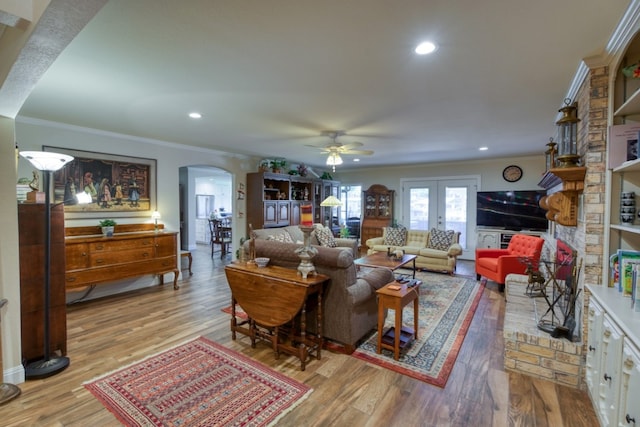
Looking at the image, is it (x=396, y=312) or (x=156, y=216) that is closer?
(x=396, y=312)

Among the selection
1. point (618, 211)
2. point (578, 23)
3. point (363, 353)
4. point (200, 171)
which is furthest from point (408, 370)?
point (200, 171)

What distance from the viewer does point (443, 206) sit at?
7152 mm

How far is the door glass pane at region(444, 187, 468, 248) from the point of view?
6.91m

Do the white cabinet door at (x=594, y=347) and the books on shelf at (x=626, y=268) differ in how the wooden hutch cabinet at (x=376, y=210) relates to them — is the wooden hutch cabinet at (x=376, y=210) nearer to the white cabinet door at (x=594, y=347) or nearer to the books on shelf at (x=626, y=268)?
the white cabinet door at (x=594, y=347)

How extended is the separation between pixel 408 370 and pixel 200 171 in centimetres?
769

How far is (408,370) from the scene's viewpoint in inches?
91.9

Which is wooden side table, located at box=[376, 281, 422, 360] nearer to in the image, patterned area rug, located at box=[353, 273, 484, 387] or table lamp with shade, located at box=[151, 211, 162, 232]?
patterned area rug, located at box=[353, 273, 484, 387]

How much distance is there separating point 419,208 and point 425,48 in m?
6.03

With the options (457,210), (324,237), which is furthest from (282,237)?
(457,210)

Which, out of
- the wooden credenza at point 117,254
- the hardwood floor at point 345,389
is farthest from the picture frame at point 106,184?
the hardwood floor at point 345,389

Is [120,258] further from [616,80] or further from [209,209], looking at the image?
[209,209]

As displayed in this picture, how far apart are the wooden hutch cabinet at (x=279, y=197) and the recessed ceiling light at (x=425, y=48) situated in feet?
14.2

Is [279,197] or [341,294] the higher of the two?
[279,197]

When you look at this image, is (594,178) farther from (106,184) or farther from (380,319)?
(106,184)
